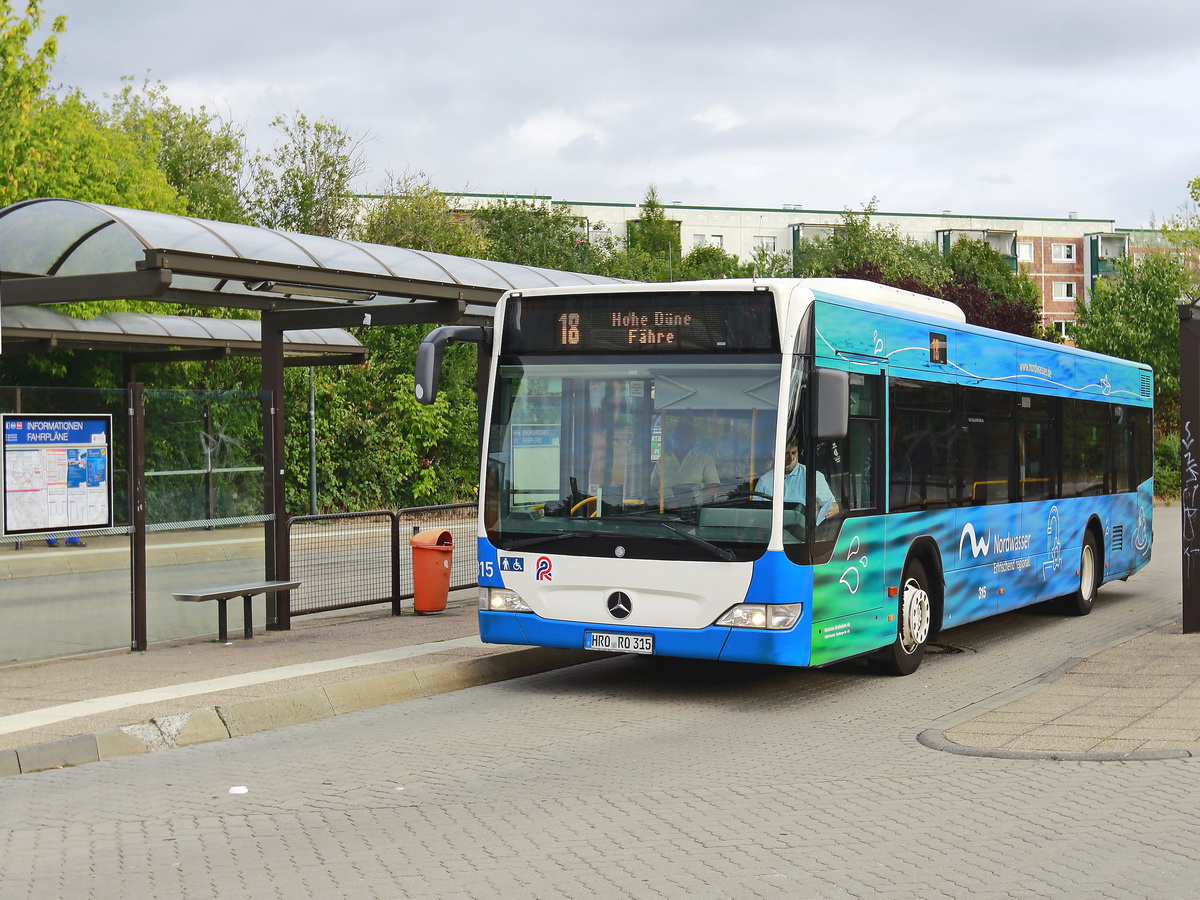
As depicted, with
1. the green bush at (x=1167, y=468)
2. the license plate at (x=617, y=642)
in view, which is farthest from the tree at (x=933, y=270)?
the license plate at (x=617, y=642)

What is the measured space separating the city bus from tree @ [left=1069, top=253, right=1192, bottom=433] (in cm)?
3424

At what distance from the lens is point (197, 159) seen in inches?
1833

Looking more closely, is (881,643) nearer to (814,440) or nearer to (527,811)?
(814,440)

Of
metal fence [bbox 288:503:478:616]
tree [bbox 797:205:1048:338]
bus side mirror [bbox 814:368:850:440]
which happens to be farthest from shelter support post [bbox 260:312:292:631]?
tree [bbox 797:205:1048:338]

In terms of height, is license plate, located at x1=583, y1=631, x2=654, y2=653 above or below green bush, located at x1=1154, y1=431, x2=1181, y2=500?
below

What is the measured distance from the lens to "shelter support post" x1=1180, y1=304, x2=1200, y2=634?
12852 mm

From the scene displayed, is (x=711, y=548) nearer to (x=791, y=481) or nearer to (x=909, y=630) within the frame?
(x=791, y=481)

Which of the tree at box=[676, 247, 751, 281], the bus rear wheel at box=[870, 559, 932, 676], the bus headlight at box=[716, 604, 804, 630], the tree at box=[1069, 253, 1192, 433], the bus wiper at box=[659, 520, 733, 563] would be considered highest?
the tree at box=[676, 247, 751, 281]

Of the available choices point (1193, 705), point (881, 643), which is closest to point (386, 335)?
point (881, 643)

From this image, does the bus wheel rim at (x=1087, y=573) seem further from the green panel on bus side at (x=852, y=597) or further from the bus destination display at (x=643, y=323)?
the bus destination display at (x=643, y=323)

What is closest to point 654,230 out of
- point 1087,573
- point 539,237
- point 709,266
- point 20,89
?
point 709,266

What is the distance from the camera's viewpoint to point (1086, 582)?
A: 15695 millimetres

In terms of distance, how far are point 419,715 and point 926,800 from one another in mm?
3941

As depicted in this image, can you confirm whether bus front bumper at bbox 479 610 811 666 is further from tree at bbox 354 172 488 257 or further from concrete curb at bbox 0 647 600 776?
tree at bbox 354 172 488 257
